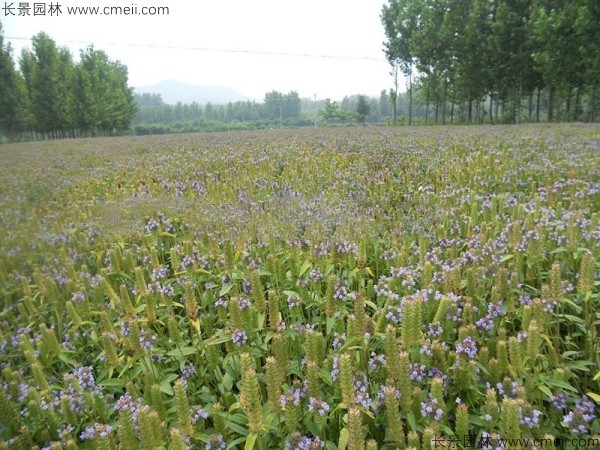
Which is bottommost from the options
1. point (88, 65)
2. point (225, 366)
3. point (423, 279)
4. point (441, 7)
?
point (225, 366)

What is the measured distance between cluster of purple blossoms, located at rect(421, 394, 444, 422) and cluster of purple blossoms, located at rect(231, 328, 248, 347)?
→ 123cm

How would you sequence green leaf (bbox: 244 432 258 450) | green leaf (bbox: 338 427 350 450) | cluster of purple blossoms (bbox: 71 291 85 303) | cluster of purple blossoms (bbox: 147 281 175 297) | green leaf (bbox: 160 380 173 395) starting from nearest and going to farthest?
1. green leaf (bbox: 244 432 258 450)
2. green leaf (bbox: 338 427 350 450)
3. green leaf (bbox: 160 380 173 395)
4. cluster of purple blossoms (bbox: 147 281 175 297)
5. cluster of purple blossoms (bbox: 71 291 85 303)

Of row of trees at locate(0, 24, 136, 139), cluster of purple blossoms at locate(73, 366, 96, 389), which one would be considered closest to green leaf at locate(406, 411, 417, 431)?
cluster of purple blossoms at locate(73, 366, 96, 389)

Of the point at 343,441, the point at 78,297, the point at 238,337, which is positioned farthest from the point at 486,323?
the point at 78,297

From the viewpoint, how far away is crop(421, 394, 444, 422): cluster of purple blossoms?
213cm

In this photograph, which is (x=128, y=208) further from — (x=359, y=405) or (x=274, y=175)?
(x=359, y=405)

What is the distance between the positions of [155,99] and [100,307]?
150 m

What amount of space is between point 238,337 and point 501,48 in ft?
143

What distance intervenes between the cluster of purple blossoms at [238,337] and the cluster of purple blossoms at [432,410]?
1.23 m

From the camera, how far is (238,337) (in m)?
2.74

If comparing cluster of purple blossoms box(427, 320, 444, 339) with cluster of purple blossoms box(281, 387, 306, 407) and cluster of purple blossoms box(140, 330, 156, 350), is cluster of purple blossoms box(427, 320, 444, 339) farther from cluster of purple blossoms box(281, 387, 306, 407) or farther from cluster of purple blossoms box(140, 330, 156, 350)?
cluster of purple blossoms box(140, 330, 156, 350)

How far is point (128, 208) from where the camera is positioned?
6328 mm

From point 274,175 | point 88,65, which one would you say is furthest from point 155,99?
point 274,175

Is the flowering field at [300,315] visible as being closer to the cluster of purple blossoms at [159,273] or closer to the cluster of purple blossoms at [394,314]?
the cluster of purple blossoms at [394,314]
